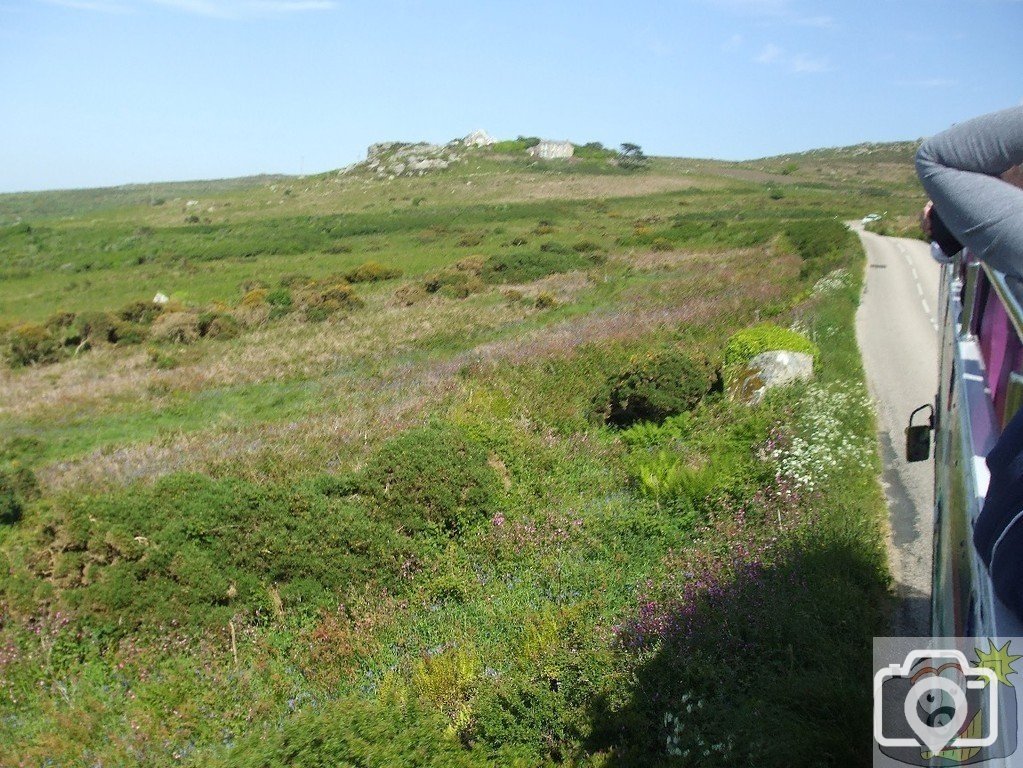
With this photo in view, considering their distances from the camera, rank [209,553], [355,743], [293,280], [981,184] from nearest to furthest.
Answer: [981,184], [355,743], [209,553], [293,280]

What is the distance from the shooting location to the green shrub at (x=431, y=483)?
9.95 meters

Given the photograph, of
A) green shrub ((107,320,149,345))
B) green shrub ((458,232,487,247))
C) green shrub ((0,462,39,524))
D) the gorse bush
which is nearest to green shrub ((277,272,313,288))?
green shrub ((107,320,149,345))

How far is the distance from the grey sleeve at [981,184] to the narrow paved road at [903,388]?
586 cm

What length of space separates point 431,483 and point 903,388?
33.1ft

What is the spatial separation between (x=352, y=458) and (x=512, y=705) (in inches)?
257

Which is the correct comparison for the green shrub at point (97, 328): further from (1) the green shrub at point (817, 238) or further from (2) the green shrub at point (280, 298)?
(1) the green shrub at point (817, 238)

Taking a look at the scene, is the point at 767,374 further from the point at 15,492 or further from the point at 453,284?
the point at 453,284

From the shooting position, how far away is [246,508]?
30.2ft

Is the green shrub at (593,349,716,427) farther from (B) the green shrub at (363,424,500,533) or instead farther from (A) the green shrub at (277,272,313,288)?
(A) the green shrub at (277,272,313,288)

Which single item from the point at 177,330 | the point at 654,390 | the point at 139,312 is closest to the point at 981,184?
the point at 654,390

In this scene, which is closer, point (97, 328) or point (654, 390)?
point (654, 390)

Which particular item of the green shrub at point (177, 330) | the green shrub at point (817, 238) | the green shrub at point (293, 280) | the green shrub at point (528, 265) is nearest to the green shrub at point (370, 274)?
the green shrub at point (293, 280)

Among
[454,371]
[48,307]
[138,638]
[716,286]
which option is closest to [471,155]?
[48,307]

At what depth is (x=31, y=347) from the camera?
28.3m
